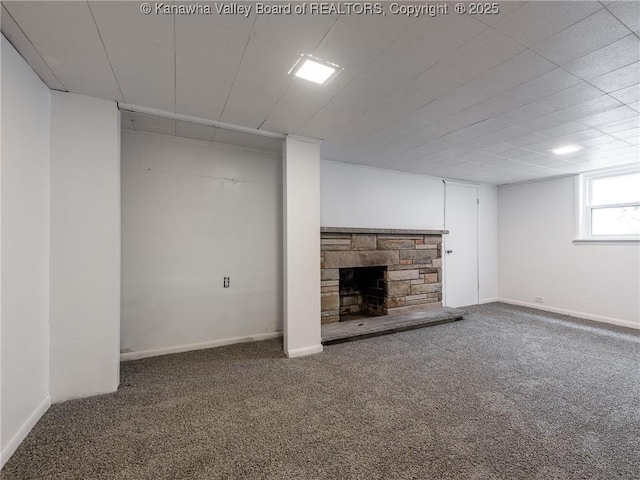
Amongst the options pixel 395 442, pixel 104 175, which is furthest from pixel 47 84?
pixel 395 442

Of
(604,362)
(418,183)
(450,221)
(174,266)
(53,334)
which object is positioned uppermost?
(418,183)

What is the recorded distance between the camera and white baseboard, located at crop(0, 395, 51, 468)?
1548 mm

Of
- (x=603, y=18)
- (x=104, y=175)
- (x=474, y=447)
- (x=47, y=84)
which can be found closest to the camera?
(x=603, y=18)

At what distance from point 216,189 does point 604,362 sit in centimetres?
451

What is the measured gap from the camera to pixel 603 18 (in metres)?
1.44

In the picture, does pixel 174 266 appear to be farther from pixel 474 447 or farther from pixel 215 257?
pixel 474 447

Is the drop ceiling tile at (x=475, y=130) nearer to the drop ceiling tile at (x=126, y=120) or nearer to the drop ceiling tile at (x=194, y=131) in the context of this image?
the drop ceiling tile at (x=194, y=131)

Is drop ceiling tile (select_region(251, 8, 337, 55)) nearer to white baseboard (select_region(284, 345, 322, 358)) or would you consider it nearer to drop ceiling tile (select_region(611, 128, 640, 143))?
white baseboard (select_region(284, 345, 322, 358))

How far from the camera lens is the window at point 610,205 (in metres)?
4.16

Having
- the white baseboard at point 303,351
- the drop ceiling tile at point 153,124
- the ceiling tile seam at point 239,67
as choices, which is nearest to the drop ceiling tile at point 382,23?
the ceiling tile seam at point 239,67

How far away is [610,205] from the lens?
4379 millimetres

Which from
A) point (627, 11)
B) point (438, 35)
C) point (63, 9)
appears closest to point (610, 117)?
point (627, 11)

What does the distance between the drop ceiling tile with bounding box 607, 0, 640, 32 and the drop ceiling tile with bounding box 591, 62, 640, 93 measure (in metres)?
0.51

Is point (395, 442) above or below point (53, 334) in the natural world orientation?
below
